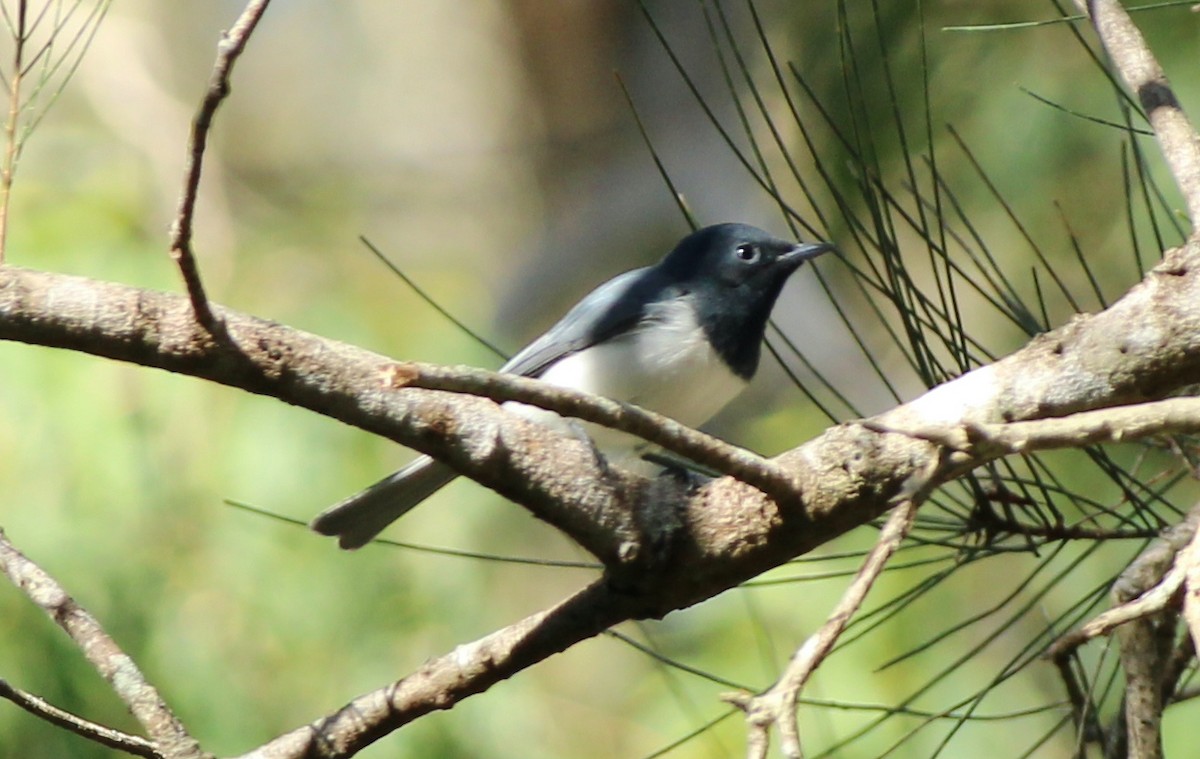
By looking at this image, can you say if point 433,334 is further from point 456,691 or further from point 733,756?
point 456,691

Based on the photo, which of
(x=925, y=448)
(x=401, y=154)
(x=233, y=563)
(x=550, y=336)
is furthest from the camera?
(x=401, y=154)

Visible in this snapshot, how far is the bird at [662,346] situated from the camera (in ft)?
9.33

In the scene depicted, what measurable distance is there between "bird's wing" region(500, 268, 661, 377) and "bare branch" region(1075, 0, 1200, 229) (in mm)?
1382

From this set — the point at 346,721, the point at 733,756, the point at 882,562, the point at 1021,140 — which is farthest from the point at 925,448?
the point at 1021,140

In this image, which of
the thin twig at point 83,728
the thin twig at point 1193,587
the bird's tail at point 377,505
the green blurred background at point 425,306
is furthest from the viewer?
the green blurred background at point 425,306

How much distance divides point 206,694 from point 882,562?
296 cm

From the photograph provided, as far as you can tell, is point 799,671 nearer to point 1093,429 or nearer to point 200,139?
point 1093,429

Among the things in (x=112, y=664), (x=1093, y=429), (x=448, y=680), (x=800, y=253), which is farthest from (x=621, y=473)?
(x=800, y=253)

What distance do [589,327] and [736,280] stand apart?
0.36 meters

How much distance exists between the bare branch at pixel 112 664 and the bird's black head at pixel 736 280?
1.62 meters

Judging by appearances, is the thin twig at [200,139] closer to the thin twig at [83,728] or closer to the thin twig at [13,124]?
the thin twig at [13,124]

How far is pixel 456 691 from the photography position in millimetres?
1789

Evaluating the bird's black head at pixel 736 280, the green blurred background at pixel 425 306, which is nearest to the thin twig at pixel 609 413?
the green blurred background at pixel 425 306

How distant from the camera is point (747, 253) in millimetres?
3152
